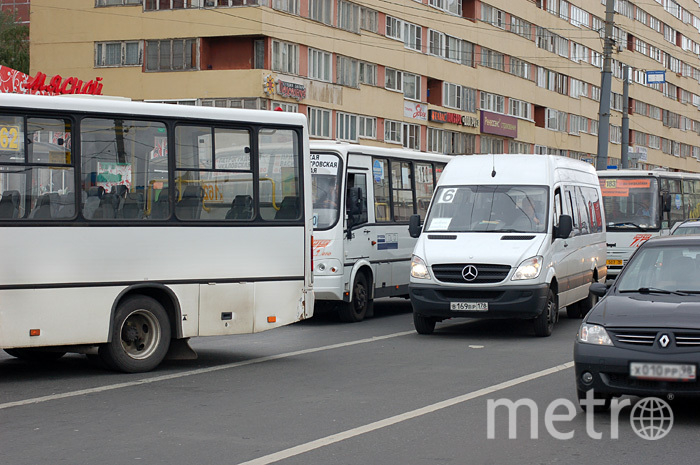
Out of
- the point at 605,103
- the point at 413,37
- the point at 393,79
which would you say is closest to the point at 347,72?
the point at 393,79

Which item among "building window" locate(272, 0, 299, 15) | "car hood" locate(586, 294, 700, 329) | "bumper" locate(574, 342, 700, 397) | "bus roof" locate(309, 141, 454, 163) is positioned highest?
"building window" locate(272, 0, 299, 15)

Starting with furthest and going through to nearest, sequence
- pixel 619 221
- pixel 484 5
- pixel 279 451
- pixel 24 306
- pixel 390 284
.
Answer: pixel 484 5
pixel 619 221
pixel 390 284
pixel 24 306
pixel 279 451

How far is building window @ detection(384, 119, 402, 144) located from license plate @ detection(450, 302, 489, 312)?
132ft

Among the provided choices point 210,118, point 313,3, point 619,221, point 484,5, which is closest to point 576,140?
point 484,5

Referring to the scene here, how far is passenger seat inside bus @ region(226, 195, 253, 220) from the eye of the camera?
12.9m

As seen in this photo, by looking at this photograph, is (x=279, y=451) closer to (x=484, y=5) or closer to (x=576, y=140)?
(x=484, y=5)

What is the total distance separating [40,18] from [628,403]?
45.6 metres

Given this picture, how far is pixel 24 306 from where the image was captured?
11109mm

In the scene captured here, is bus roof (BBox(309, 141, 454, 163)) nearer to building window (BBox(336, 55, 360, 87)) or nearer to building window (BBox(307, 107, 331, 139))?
building window (BBox(307, 107, 331, 139))

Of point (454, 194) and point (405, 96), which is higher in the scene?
point (405, 96)

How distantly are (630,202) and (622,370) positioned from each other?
66.5ft

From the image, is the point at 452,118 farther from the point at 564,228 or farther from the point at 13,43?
the point at 564,228

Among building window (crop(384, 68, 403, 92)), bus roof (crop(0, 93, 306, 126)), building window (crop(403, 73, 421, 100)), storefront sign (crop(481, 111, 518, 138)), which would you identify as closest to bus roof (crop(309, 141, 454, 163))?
bus roof (crop(0, 93, 306, 126))

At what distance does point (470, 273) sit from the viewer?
15609mm
